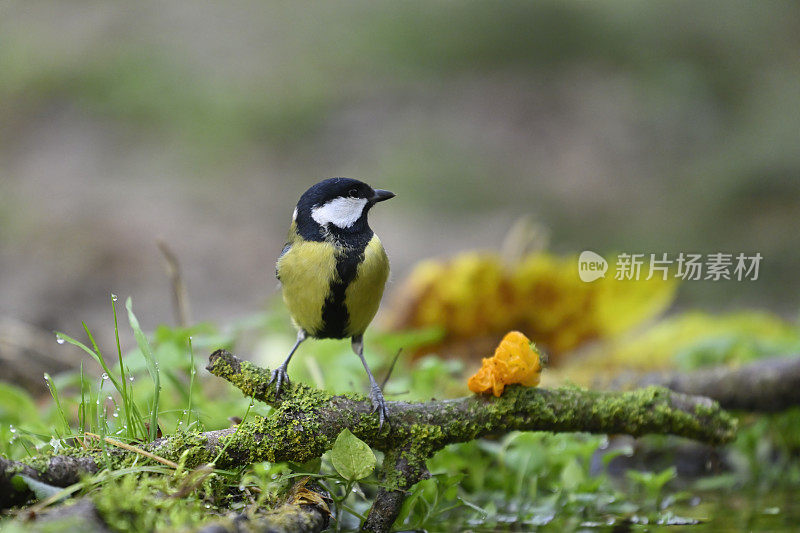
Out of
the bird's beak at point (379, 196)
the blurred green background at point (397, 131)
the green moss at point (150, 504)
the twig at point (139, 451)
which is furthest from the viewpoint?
the blurred green background at point (397, 131)

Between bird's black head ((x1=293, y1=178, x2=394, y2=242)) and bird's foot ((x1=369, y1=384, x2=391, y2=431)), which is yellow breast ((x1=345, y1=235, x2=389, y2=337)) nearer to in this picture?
bird's black head ((x1=293, y1=178, x2=394, y2=242))

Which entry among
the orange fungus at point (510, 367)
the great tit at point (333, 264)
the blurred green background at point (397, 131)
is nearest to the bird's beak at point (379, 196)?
the great tit at point (333, 264)

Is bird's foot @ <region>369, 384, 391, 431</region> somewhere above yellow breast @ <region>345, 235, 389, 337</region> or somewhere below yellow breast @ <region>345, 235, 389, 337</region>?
below

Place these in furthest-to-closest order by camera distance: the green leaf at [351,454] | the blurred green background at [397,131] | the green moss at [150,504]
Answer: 1. the blurred green background at [397,131]
2. the green leaf at [351,454]
3. the green moss at [150,504]

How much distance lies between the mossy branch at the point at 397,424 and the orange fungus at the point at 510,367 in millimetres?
37

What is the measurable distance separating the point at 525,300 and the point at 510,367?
6.93 feet

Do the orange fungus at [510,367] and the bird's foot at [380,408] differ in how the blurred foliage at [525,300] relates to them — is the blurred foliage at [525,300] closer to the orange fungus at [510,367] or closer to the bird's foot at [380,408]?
the orange fungus at [510,367]

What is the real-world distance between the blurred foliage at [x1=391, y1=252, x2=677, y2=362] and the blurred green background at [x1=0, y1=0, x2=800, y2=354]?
124 inches

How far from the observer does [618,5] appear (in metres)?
12.0

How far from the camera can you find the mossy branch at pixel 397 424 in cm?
188

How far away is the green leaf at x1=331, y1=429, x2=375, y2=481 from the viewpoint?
74.6 inches

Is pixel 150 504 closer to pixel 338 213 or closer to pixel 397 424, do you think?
pixel 397 424

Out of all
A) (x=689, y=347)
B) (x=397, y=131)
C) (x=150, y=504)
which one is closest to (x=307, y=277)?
(x=150, y=504)

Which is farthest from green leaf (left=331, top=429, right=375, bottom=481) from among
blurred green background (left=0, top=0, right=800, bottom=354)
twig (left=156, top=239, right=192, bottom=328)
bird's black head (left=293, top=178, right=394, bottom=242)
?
blurred green background (left=0, top=0, right=800, bottom=354)
